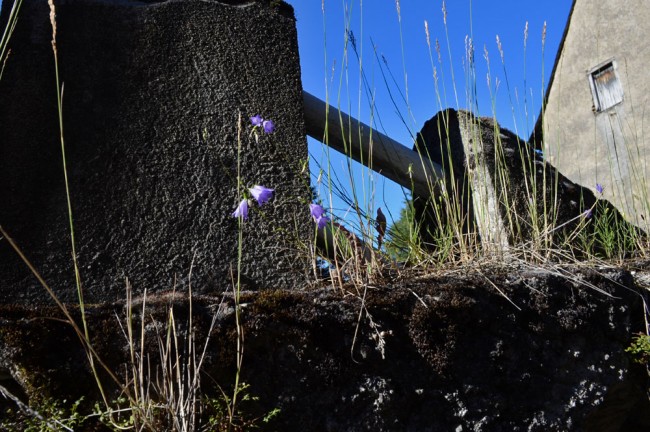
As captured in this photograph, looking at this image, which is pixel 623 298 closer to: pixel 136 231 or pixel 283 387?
pixel 283 387

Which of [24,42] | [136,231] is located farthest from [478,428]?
[24,42]

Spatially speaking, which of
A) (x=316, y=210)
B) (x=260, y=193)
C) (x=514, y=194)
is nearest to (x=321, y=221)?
(x=316, y=210)

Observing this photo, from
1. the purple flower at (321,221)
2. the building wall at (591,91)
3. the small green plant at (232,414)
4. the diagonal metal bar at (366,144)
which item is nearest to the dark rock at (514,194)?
the diagonal metal bar at (366,144)

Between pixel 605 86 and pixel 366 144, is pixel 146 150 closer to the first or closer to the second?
pixel 366 144

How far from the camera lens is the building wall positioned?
8023 mm

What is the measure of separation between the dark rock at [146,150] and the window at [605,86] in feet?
24.2

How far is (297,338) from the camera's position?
→ 55.5 inches

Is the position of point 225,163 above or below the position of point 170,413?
above

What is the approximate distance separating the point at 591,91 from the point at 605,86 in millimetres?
206

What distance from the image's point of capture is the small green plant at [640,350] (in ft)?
6.03

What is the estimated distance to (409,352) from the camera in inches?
59.0

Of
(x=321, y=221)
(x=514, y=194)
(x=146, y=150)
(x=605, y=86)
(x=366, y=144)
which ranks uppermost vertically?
(x=605, y=86)

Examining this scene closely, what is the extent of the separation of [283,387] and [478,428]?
0.48m

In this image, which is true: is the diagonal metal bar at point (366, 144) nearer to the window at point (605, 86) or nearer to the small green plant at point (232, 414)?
the small green plant at point (232, 414)
